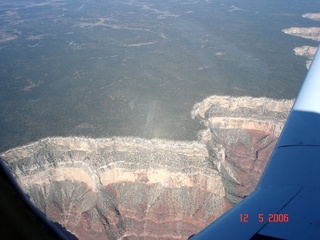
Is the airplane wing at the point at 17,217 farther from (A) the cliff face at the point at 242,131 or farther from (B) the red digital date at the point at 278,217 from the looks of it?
(A) the cliff face at the point at 242,131

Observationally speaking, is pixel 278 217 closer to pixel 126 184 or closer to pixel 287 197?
pixel 287 197

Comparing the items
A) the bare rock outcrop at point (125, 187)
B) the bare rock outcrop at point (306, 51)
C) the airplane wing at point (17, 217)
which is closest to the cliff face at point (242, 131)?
the bare rock outcrop at point (125, 187)

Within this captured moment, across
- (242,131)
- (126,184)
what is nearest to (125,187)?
(126,184)

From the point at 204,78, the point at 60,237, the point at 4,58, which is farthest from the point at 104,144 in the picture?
the point at 4,58

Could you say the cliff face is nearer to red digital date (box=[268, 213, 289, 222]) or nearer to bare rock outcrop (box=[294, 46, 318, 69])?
red digital date (box=[268, 213, 289, 222])

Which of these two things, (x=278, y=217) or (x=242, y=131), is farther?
(x=242, y=131)

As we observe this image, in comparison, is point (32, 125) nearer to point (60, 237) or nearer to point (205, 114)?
point (205, 114)
